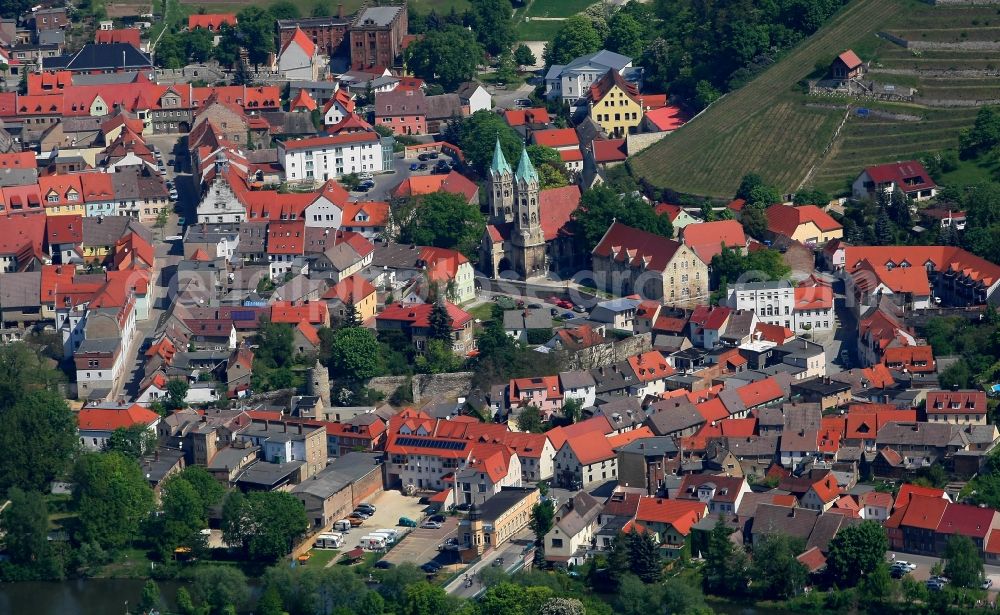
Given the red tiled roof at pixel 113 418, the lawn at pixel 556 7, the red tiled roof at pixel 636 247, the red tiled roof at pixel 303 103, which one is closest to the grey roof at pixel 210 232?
the red tiled roof at pixel 113 418

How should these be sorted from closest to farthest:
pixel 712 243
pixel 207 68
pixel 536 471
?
pixel 536 471 < pixel 712 243 < pixel 207 68

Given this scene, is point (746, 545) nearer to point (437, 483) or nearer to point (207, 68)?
point (437, 483)

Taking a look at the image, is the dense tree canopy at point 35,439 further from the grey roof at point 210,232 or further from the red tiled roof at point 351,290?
the grey roof at point 210,232

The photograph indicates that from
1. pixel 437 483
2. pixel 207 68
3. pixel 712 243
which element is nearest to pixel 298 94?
pixel 207 68

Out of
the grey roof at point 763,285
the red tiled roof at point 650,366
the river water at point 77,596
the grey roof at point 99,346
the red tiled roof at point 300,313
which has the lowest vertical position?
the river water at point 77,596

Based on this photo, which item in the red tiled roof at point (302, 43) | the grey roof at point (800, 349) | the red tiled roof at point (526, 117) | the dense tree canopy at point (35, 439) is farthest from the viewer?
the red tiled roof at point (302, 43)

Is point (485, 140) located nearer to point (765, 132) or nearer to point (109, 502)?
point (765, 132)
